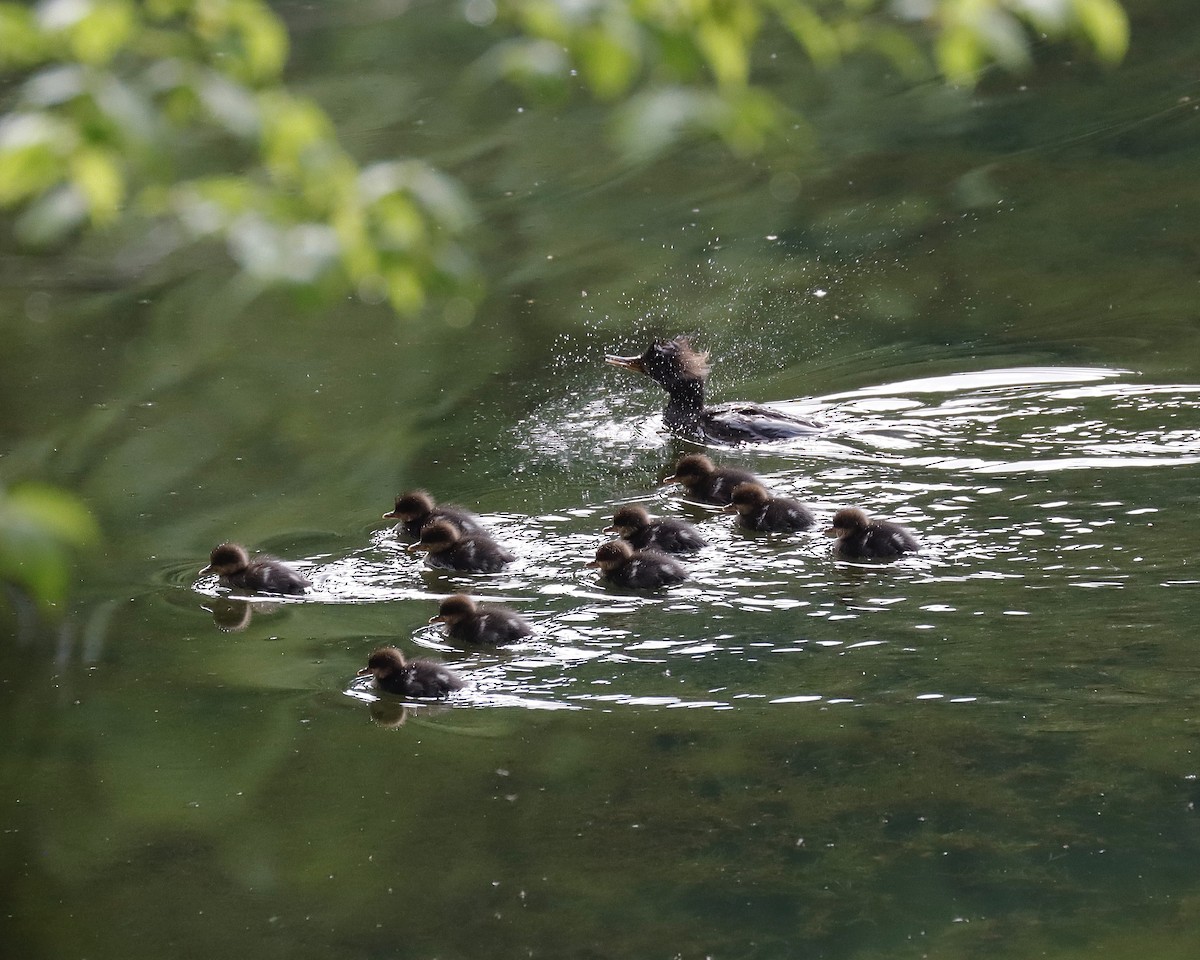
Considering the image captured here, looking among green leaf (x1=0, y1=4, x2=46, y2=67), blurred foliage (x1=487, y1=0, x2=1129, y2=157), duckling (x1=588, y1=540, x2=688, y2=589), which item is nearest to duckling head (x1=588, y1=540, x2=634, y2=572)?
duckling (x1=588, y1=540, x2=688, y2=589)

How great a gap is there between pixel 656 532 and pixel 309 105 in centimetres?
279

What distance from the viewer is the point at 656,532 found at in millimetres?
5176

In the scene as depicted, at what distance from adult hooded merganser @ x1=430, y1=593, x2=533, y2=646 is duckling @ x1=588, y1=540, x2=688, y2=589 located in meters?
0.33

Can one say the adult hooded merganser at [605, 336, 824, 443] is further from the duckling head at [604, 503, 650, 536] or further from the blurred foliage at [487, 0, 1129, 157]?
the blurred foliage at [487, 0, 1129, 157]

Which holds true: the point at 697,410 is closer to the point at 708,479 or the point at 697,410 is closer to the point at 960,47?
the point at 708,479

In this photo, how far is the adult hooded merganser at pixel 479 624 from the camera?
185 inches

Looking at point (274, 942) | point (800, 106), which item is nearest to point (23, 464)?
point (274, 942)

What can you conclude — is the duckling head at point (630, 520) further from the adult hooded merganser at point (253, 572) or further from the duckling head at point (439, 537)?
the adult hooded merganser at point (253, 572)

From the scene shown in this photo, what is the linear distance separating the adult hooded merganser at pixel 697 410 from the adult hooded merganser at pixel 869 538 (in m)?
1.15

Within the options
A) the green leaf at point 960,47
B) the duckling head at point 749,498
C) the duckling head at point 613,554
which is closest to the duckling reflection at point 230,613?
the duckling head at point 613,554

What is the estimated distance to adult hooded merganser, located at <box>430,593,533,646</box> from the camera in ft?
15.4

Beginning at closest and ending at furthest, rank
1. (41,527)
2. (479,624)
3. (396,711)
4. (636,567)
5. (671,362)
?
(41,527), (396,711), (479,624), (636,567), (671,362)

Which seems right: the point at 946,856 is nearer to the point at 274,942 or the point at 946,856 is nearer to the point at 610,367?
the point at 274,942

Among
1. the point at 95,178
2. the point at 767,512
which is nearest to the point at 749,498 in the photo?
the point at 767,512
